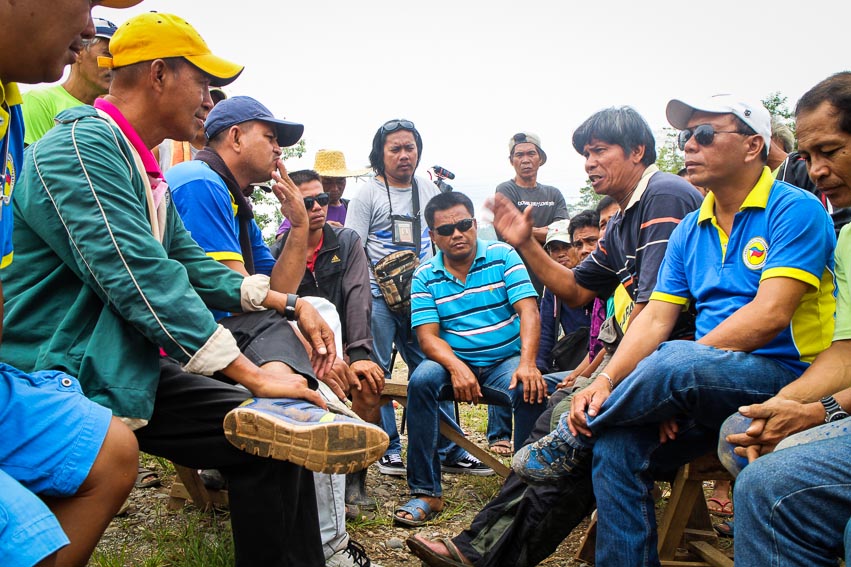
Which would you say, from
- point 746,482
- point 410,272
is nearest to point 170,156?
point 410,272

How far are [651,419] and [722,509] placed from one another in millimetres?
1907

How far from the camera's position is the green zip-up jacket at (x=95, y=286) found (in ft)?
7.29

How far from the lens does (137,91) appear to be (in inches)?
107

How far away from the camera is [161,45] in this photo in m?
2.72

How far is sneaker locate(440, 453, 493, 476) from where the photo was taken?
495cm

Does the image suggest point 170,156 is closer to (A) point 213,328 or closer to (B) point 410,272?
(B) point 410,272

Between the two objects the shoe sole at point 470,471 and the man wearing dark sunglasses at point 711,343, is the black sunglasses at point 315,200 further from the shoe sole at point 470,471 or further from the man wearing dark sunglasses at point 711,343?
the man wearing dark sunglasses at point 711,343

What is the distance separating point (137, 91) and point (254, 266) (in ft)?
3.85

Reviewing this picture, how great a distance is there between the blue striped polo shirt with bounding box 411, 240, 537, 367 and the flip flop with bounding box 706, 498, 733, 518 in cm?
146

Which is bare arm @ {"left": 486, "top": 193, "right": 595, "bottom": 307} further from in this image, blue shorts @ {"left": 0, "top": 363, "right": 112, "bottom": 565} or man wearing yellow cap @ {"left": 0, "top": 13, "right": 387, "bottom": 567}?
blue shorts @ {"left": 0, "top": 363, "right": 112, "bottom": 565}

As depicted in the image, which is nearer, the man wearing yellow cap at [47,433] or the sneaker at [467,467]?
the man wearing yellow cap at [47,433]

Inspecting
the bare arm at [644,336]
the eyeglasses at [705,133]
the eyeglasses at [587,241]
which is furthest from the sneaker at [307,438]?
the eyeglasses at [587,241]

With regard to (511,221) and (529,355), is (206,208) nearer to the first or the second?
(511,221)

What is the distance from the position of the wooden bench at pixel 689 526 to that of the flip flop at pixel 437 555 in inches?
28.0
